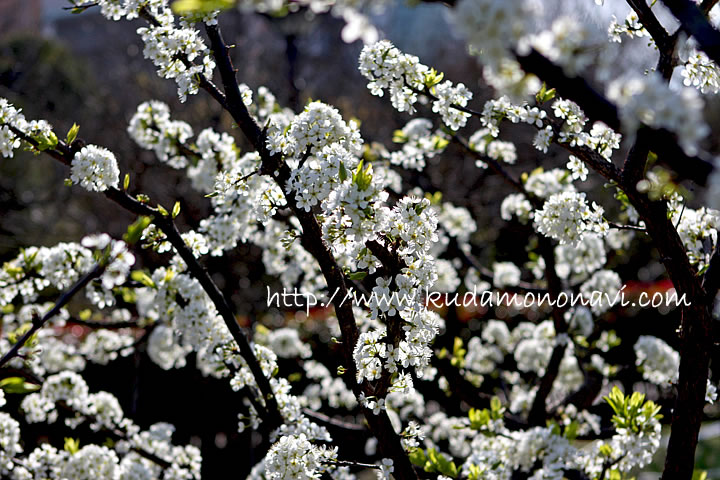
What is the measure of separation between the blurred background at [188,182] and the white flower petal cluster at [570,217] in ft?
2.28

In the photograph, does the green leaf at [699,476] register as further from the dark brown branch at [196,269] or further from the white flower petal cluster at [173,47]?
the white flower petal cluster at [173,47]

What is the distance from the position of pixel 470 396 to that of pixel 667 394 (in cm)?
167

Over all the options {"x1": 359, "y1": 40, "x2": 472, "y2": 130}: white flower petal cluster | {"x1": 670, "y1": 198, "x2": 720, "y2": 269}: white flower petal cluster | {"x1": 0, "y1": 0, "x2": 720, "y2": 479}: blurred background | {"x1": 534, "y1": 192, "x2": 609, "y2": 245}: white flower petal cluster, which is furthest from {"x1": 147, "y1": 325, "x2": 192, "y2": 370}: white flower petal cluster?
{"x1": 670, "y1": 198, "x2": 720, "y2": 269}: white flower petal cluster

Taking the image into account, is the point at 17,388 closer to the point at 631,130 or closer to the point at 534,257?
the point at 631,130

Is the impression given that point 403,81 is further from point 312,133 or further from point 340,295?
point 340,295

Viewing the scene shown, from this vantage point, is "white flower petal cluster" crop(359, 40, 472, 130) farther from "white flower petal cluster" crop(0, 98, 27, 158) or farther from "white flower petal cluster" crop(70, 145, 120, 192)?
"white flower petal cluster" crop(0, 98, 27, 158)

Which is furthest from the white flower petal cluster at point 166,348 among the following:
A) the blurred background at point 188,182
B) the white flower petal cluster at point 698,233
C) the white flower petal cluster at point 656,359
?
the white flower petal cluster at point 656,359

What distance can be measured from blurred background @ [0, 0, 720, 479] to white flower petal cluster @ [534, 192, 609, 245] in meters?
0.69

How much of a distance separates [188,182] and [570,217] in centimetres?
846

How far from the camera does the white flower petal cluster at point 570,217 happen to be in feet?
7.92

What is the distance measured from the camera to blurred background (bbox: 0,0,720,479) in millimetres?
5953

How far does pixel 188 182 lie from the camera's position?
33.0 ft

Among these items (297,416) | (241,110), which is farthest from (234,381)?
(241,110)

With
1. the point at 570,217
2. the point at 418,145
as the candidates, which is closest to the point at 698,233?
the point at 570,217
